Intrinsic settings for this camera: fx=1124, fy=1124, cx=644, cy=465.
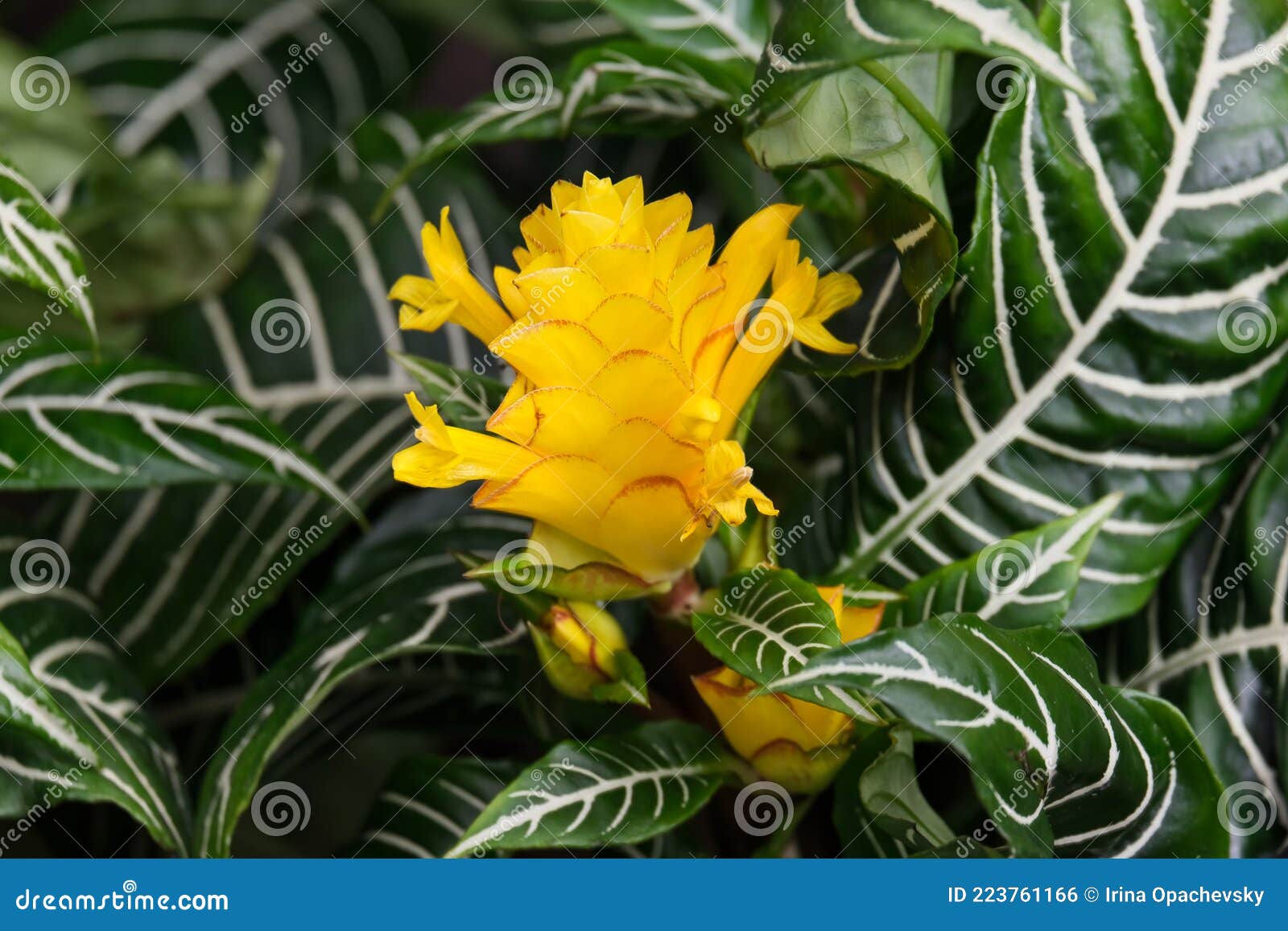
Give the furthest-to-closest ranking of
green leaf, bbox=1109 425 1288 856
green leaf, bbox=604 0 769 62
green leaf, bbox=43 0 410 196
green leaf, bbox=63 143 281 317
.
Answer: green leaf, bbox=43 0 410 196, green leaf, bbox=63 143 281 317, green leaf, bbox=604 0 769 62, green leaf, bbox=1109 425 1288 856

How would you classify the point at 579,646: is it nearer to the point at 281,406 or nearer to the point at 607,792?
the point at 607,792

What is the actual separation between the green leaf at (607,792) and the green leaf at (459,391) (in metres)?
0.20

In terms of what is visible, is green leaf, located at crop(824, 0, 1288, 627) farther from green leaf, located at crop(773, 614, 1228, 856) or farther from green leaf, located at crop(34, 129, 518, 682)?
green leaf, located at crop(34, 129, 518, 682)

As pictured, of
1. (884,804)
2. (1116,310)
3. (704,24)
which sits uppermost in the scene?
(704,24)

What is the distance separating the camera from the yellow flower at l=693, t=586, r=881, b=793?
2.02 feet

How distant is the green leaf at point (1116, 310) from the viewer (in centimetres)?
67

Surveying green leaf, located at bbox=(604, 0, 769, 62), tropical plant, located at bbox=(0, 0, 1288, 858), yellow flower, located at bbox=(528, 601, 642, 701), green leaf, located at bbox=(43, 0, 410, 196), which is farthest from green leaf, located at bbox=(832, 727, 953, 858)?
green leaf, located at bbox=(43, 0, 410, 196)

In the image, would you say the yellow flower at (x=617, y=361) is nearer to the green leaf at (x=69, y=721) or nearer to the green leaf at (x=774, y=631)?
the green leaf at (x=774, y=631)

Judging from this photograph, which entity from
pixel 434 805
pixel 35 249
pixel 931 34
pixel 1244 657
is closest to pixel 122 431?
pixel 35 249

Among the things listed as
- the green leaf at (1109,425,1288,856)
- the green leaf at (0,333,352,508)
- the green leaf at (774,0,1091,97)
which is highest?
the green leaf at (774,0,1091,97)

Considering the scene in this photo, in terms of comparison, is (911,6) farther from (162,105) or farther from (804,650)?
(162,105)

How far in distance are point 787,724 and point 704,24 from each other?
531 millimetres

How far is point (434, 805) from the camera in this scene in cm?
74

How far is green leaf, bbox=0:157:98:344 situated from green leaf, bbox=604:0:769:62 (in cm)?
42
